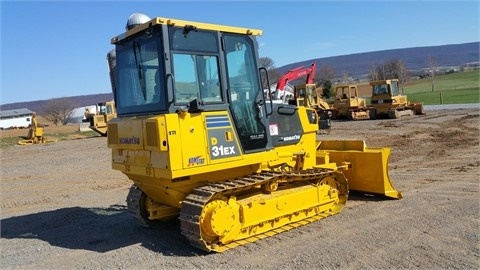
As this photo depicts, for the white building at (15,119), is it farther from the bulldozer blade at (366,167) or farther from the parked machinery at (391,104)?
the bulldozer blade at (366,167)

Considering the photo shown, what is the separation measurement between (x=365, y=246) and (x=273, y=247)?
1212 millimetres

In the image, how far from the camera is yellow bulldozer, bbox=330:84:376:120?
2975 centimetres

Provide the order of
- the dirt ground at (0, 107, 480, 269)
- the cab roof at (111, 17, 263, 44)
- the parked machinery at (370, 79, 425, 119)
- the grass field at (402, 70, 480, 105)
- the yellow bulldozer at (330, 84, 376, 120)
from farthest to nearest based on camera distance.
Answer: the grass field at (402, 70, 480, 105) → the yellow bulldozer at (330, 84, 376, 120) → the parked machinery at (370, 79, 425, 119) → the cab roof at (111, 17, 263, 44) → the dirt ground at (0, 107, 480, 269)

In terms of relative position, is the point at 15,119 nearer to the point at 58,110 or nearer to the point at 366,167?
the point at 58,110

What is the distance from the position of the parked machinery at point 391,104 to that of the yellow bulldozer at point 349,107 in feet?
2.14

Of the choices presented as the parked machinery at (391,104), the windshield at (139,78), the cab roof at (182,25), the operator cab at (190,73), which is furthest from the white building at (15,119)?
the cab roof at (182,25)

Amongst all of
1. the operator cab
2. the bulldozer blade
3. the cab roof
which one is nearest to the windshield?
the operator cab

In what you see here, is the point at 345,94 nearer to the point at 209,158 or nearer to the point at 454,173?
the point at 454,173

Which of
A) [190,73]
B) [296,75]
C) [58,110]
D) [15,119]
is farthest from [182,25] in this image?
[15,119]

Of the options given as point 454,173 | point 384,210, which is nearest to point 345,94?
point 454,173

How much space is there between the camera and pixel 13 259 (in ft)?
19.8

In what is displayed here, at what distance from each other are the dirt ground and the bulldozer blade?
0.23 meters

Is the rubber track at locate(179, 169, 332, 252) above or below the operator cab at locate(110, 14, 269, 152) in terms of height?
below

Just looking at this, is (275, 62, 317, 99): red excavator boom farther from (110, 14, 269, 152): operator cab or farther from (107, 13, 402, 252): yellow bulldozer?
(110, 14, 269, 152): operator cab
